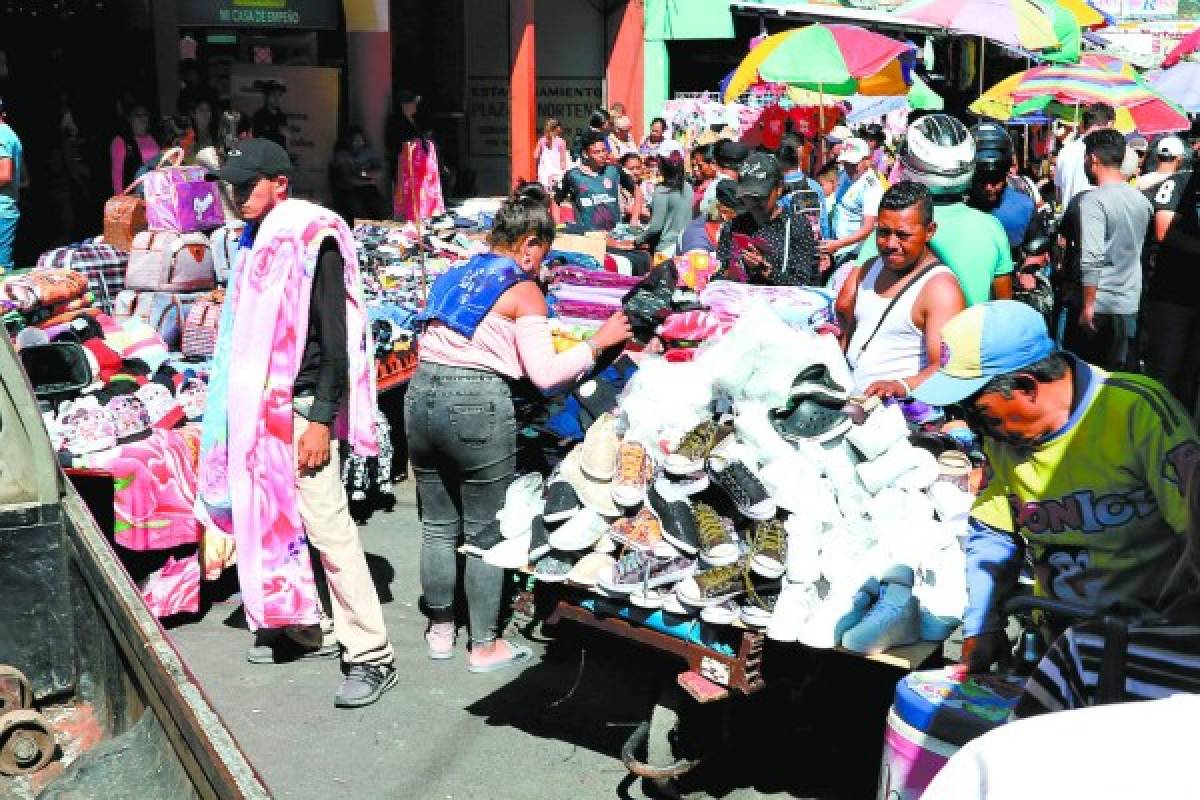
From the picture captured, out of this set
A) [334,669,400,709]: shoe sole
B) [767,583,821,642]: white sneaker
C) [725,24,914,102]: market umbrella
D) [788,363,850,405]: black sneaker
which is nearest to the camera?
[767,583,821,642]: white sneaker

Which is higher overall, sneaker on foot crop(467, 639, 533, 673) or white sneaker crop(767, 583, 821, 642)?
white sneaker crop(767, 583, 821, 642)

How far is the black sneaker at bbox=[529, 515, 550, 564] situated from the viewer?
4211 millimetres

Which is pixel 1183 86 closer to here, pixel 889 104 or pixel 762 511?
pixel 889 104

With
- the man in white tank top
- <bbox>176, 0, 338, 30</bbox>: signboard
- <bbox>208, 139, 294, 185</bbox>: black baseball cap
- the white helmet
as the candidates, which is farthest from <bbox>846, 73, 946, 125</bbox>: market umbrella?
<bbox>208, 139, 294, 185</bbox>: black baseball cap

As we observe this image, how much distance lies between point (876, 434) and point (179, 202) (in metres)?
5.73

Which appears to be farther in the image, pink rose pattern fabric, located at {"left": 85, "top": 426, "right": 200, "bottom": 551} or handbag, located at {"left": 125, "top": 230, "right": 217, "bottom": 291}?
handbag, located at {"left": 125, "top": 230, "right": 217, "bottom": 291}

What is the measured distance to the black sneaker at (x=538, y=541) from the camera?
4.21 metres

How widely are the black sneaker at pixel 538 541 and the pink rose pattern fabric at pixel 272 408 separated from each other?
1.01 meters

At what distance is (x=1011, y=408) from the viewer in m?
3.07

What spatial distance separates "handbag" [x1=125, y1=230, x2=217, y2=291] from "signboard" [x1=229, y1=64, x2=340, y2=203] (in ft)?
22.1

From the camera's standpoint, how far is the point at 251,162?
487cm

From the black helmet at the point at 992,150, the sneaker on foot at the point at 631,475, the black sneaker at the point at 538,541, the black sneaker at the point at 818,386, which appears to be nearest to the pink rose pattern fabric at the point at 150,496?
the black sneaker at the point at 538,541

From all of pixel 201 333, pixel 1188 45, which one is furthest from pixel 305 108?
pixel 1188 45

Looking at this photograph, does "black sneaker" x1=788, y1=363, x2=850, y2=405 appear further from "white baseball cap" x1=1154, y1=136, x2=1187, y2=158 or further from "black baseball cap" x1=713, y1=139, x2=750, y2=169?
"white baseball cap" x1=1154, y1=136, x2=1187, y2=158
